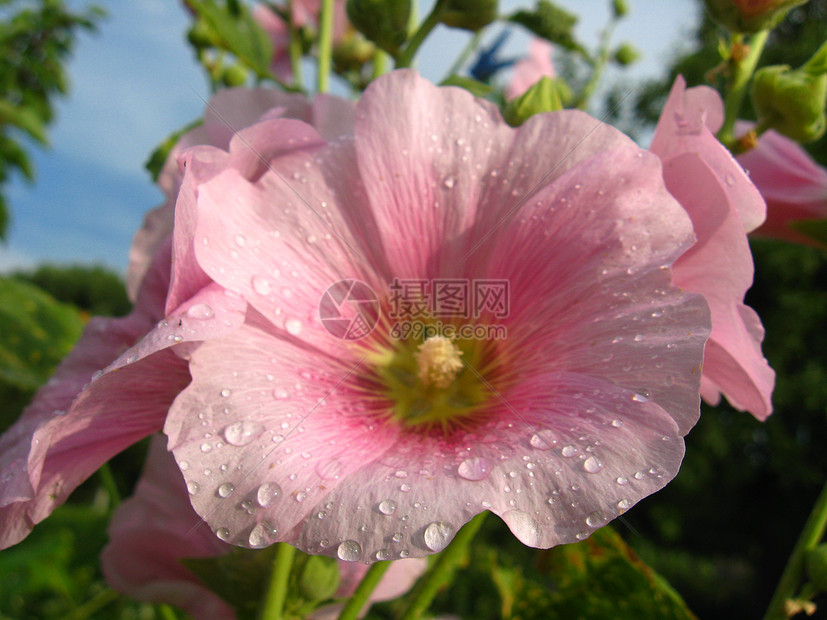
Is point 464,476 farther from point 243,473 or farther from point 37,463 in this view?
point 37,463

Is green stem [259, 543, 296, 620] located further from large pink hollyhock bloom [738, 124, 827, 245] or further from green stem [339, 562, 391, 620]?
large pink hollyhock bloom [738, 124, 827, 245]

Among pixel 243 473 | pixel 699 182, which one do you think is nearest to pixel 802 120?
pixel 699 182

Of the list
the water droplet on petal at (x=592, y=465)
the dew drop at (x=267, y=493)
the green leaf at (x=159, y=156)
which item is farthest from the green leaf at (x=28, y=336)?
the water droplet on petal at (x=592, y=465)

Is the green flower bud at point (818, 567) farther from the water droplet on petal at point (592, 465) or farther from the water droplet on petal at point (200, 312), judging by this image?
the water droplet on petal at point (200, 312)

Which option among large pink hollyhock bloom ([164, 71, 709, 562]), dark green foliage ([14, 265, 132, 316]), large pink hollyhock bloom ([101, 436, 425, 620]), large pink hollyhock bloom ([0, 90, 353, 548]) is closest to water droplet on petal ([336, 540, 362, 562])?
large pink hollyhock bloom ([164, 71, 709, 562])

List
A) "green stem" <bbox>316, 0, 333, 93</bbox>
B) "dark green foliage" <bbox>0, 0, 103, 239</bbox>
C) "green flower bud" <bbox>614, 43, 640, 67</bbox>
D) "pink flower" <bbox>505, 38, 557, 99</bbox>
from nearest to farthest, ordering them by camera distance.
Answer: "green stem" <bbox>316, 0, 333, 93</bbox>, "pink flower" <bbox>505, 38, 557, 99</bbox>, "green flower bud" <bbox>614, 43, 640, 67</bbox>, "dark green foliage" <bbox>0, 0, 103, 239</bbox>
